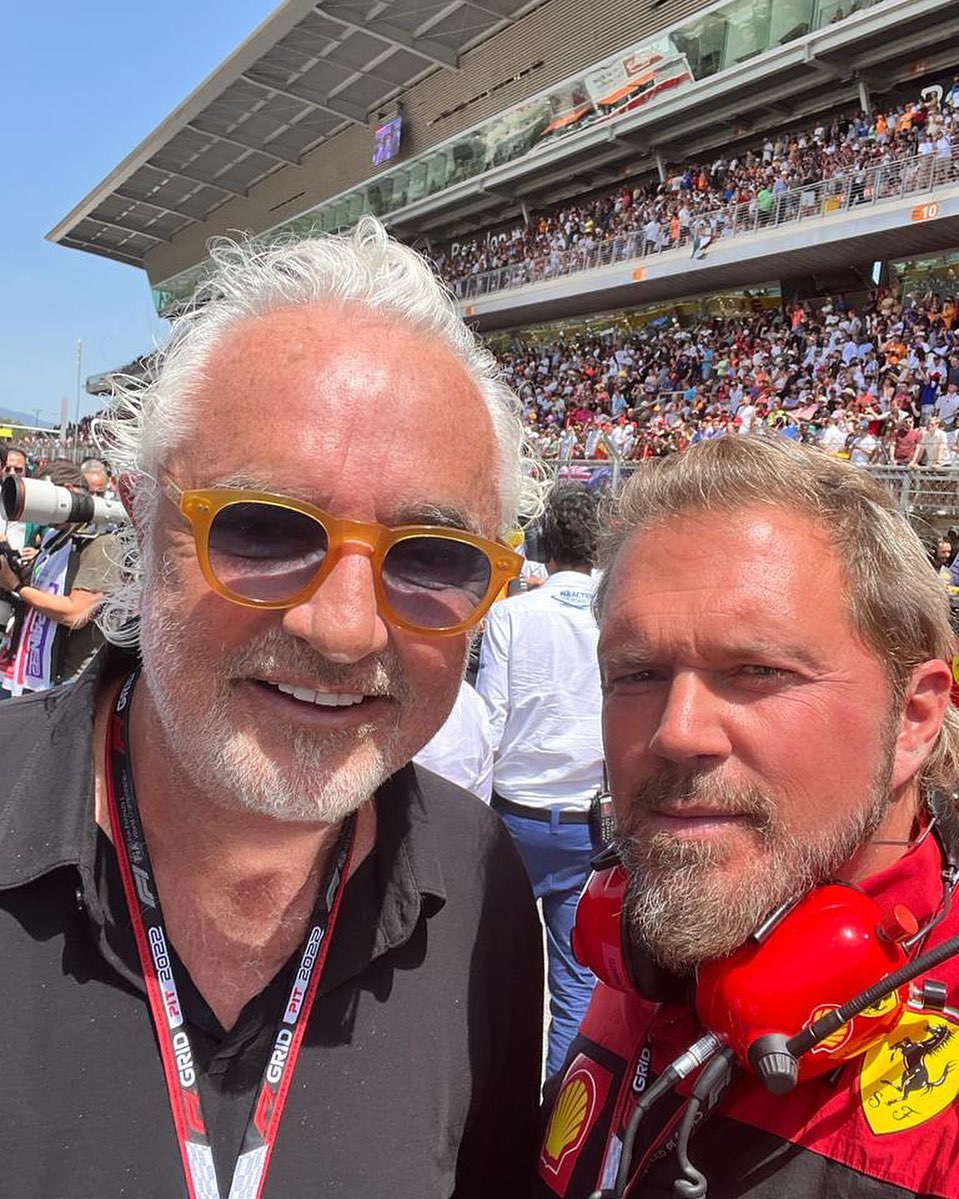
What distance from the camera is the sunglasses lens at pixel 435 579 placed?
1339 millimetres

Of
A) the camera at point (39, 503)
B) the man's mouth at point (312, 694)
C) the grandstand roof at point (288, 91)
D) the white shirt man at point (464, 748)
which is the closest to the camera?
the man's mouth at point (312, 694)

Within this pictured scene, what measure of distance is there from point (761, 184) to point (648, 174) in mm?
5730

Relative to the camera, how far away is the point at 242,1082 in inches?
48.4

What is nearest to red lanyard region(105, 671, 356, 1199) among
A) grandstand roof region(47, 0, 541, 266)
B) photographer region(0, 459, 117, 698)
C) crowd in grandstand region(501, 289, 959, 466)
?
photographer region(0, 459, 117, 698)

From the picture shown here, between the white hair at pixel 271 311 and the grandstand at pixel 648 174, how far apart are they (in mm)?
14048

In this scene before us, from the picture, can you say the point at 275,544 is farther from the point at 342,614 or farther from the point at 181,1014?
the point at 181,1014

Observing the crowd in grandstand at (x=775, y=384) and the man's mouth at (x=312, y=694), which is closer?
the man's mouth at (x=312, y=694)

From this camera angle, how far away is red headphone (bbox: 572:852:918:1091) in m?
1.11

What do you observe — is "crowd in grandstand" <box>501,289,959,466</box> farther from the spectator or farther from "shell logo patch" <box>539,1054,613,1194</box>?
"shell logo patch" <box>539,1054,613,1194</box>

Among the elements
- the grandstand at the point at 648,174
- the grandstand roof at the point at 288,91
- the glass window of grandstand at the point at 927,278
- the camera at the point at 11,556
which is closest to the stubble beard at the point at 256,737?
the camera at the point at 11,556

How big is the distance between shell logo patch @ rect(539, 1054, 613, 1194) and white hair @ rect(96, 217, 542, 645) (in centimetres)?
91

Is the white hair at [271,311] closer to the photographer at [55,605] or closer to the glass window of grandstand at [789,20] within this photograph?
the photographer at [55,605]

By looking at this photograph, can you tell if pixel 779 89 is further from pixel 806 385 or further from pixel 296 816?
pixel 296 816

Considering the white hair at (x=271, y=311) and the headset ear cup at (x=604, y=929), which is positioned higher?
the white hair at (x=271, y=311)
